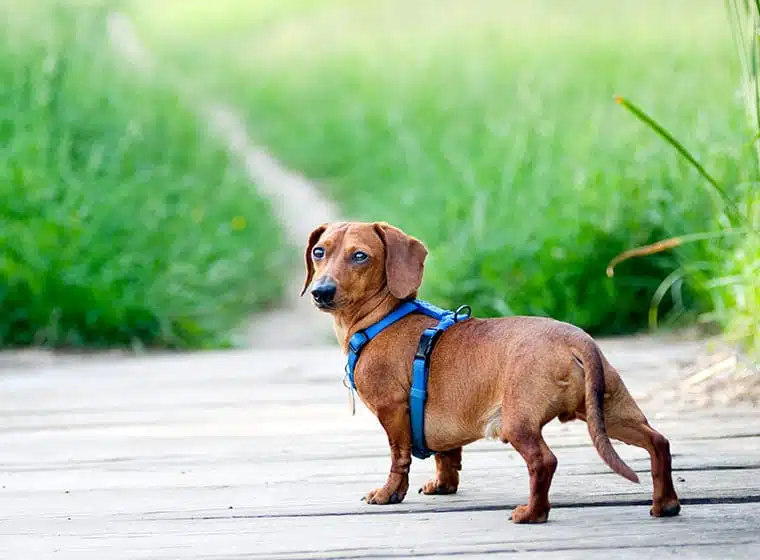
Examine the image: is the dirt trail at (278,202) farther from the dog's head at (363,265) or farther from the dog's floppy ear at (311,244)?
the dog's head at (363,265)

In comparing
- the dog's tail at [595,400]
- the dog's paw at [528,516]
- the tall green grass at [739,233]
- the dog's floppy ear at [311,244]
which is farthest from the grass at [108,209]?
the dog's tail at [595,400]

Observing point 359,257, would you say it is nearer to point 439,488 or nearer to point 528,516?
point 439,488

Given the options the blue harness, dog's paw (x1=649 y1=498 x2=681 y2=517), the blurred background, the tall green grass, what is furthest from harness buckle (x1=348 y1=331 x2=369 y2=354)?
the blurred background

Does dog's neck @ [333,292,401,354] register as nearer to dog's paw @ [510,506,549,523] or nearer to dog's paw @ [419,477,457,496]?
dog's paw @ [419,477,457,496]

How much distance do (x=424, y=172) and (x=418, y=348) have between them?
513cm

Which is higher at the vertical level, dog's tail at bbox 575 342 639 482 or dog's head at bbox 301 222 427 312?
dog's head at bbox 301 222 427 312

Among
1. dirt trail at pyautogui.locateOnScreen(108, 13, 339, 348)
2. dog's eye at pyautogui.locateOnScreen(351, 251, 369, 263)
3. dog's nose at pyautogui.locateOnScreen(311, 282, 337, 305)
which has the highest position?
dog's eye at pyautogui.locateOnScreen(351, 251, 369, 263)

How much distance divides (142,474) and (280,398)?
1024mm

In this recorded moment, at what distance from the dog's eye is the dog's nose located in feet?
0.27

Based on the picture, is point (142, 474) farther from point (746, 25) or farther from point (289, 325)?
point (289, 325)

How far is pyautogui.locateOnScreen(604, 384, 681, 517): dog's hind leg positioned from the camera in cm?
202

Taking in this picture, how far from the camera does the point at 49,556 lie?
6.51ft

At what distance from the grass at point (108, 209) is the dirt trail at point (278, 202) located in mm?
171

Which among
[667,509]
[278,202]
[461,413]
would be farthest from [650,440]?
[278,202]
